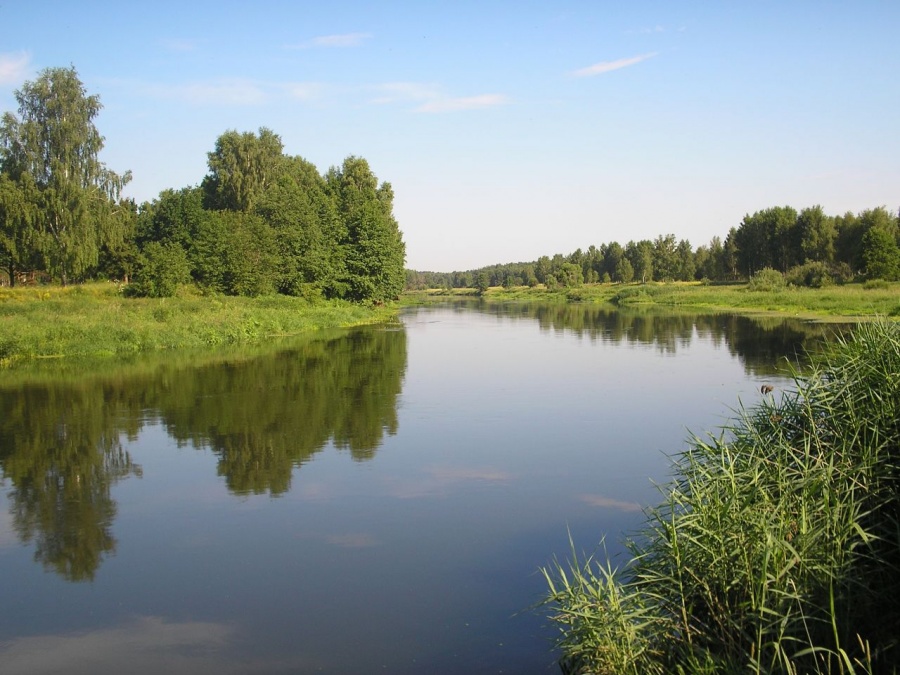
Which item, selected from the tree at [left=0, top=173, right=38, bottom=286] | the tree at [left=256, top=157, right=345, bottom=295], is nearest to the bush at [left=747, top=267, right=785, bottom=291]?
the tree at [left=256, top=157, right=345, bottom=295]

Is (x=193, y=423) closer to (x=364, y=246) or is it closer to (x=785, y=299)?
(x=364, y=246)

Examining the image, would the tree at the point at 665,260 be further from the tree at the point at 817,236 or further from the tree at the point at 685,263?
the tree at the point at 817,236

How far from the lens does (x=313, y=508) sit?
955 cm

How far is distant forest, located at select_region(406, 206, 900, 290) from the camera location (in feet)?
199

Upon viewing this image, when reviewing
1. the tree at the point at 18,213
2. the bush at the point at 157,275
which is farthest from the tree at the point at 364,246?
the tree at the point at 18,213

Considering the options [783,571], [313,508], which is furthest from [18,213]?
[783,571]

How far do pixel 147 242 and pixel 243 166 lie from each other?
58.0ft

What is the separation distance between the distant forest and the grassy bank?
147ft

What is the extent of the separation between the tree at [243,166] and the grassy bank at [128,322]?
74.4 feet

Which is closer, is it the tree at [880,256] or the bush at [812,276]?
the tree at [880,256]

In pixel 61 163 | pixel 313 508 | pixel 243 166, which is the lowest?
pixel 313 508

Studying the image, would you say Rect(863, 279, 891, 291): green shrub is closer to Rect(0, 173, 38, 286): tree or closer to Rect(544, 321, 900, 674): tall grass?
Rect(544, 321, 900, 674): tall grass

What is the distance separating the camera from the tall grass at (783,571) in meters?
4.47

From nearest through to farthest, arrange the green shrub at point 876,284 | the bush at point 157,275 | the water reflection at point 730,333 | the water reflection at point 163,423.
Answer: the water reflection at point 163,423
the water reflection at point 730,333
the bush at point 157,275
the green shrub at point 876,284
